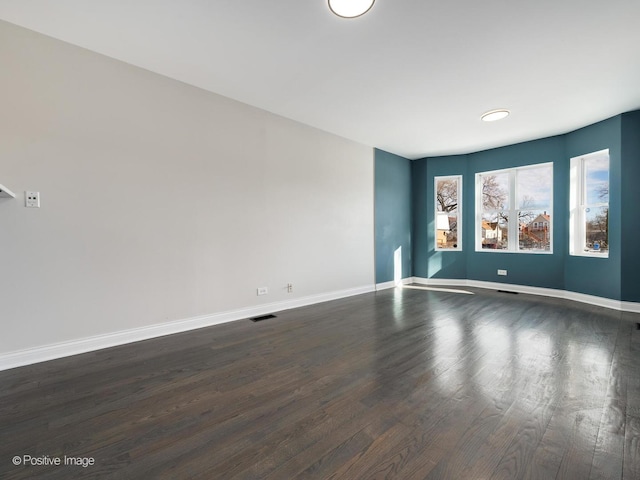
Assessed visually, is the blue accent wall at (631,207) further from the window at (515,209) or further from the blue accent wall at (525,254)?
the window at (515,209)

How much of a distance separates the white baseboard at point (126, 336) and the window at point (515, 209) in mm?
4305

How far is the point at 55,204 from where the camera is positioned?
8.46 ft

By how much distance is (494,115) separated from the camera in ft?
13.4

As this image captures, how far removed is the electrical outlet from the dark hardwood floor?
54.6 inches

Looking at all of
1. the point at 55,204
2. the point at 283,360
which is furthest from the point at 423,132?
the point at 55,204

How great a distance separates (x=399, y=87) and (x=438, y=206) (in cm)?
366

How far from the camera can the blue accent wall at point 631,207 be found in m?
4.05

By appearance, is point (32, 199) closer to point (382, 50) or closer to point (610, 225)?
point (382, 50)

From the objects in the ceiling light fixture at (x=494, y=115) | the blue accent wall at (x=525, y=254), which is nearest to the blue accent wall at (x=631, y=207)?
the blue accent wall at (x=525, y=254)

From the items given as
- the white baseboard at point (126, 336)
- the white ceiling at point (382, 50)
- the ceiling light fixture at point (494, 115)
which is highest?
the white ceiling at point (382, 50)

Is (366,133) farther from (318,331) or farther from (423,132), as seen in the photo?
(318,331)

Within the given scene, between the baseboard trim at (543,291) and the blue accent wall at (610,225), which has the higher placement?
the blue accent wall at (610,225)

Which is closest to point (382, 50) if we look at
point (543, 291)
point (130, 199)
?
point (130, 199)

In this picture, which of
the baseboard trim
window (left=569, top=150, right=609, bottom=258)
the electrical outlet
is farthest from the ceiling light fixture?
the electrical outlet
